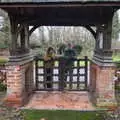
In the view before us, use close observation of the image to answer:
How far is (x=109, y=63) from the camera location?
631 cm

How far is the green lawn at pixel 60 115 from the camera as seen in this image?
19.7 ft

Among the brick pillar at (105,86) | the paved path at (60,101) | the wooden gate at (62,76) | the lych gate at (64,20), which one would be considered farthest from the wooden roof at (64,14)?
the paved path at (60,101)

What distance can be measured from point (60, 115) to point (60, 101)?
101 centimetres

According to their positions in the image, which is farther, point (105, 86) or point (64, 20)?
point (64, 20)

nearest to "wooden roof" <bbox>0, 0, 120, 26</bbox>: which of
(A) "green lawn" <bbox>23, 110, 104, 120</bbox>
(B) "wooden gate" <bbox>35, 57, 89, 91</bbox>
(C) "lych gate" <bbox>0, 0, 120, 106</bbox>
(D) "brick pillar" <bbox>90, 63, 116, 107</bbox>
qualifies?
(C) "lych gate" <bbox>0, 0, 120, 106</bbox>

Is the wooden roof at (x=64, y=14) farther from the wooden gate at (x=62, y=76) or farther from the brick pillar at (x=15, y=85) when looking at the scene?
the wooden gate at (x=62, y=76)

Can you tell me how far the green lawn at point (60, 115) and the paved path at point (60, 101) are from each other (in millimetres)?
292

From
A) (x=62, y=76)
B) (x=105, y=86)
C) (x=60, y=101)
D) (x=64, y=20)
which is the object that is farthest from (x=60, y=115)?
(x=64, y=20)

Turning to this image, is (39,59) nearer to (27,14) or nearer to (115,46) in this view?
(27,14)

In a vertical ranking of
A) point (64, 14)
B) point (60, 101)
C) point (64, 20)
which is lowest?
point (60, 101)

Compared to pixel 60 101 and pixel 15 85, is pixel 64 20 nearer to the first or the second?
pixel 15 85

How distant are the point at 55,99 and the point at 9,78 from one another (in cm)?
164

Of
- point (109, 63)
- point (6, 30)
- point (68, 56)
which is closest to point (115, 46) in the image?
point (6, 30)

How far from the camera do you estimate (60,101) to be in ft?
23.4
